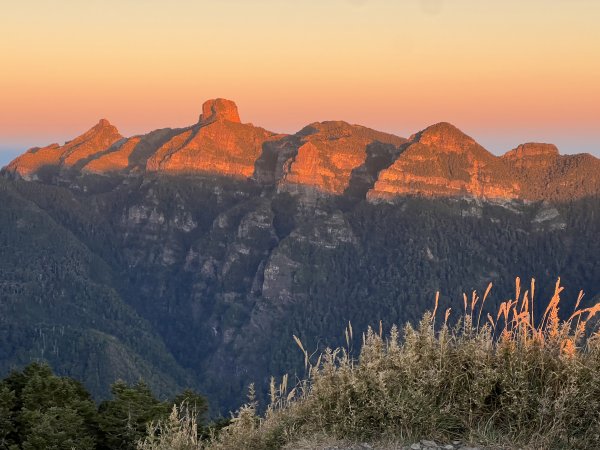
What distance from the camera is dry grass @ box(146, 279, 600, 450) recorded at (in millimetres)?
9352

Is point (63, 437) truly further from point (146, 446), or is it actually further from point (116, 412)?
point (146, 446)

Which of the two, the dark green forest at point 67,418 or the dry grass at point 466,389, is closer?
the dry grass at point 466,389

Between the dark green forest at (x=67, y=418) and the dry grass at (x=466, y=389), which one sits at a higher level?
the dry grass at (x=466, y=389)

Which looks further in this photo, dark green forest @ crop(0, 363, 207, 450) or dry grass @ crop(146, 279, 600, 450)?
dark green forest @ crop(0, 363, 207, 450)

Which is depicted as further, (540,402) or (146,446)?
(146,446)

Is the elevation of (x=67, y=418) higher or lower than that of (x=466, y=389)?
lower

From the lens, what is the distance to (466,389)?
10023 mm

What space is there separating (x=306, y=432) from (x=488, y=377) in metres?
2.75

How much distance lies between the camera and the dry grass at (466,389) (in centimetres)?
935

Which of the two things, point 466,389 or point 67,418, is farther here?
point 67,418

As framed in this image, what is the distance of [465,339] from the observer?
1062 centimetres

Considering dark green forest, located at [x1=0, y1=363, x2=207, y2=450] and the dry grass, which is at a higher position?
the dry grass

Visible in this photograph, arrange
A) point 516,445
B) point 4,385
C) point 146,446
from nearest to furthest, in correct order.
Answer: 1. point 516,445
2. point 146,446
3. point 4,385

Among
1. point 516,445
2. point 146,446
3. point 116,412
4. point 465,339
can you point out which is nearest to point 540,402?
point 516,445
